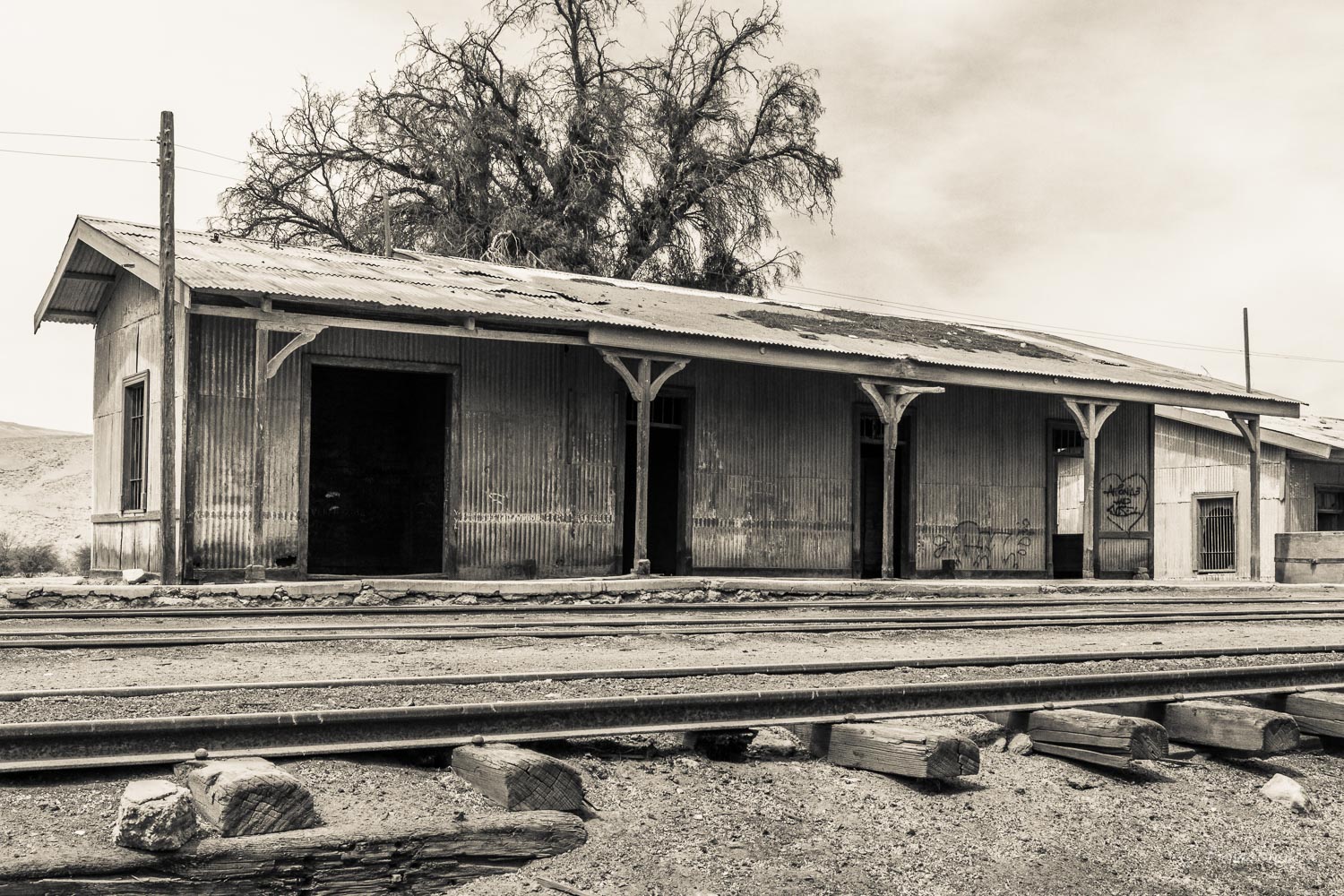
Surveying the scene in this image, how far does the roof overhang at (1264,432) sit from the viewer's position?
25875 mm

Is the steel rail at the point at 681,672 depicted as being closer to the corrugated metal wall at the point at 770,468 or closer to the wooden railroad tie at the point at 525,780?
the wooden railroad tie at the point at 525,780

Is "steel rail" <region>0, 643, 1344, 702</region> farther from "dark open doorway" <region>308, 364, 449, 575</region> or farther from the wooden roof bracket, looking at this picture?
"dark open doorway" <region>308, 364, 449, 575</region>

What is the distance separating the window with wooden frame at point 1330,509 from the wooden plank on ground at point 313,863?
26392mm

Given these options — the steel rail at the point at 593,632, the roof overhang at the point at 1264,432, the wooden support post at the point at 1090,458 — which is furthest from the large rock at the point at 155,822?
the roof overhang at the point at 1264,432

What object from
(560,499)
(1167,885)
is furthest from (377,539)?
(1167,885)

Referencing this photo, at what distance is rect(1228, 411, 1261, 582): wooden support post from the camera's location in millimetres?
22297

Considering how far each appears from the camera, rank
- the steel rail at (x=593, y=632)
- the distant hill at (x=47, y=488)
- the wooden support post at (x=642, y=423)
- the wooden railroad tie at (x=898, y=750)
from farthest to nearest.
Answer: the distant hill at (x=47, y=488) → the wooden support post at (x=642, y=423) → the steel rail at (x=593, y=632) → the wooden railroad tie at (x=898, y=750)

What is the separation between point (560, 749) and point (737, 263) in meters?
32.6

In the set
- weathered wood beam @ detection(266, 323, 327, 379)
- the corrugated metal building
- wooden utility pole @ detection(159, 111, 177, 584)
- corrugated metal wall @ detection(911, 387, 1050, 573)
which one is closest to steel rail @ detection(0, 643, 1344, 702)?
weathered wood beam @ detection(266, 323, 327, 379)

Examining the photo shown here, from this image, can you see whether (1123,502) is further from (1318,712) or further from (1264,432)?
(1318,712)

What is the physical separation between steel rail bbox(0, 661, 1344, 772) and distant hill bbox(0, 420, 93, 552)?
32.0 meters

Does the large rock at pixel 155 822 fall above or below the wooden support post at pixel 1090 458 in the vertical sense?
below

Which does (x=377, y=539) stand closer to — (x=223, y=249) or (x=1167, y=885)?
(x=223, y=249)

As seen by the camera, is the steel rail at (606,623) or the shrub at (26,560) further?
the shrub at (26,560)
